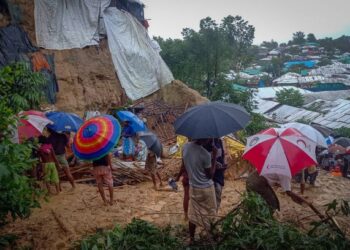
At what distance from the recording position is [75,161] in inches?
305

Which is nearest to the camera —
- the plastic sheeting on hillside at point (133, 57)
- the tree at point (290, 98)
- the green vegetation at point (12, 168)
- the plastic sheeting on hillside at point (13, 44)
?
the green vegetation at point (12, 168)

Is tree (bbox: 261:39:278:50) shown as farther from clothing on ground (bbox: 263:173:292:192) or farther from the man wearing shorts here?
clothing on ground (bbox: 263:173:292:192)

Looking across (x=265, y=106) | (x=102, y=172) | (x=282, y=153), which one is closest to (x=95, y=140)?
(x=102, y=172)

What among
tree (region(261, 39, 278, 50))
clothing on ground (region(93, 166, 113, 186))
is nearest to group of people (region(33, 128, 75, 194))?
clothing on ground (region(93, 166, 113, 186))

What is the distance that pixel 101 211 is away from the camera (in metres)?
5.46

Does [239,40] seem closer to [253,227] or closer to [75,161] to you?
[75,161]

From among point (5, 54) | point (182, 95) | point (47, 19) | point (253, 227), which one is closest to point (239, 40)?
Answer: point (182, 95)

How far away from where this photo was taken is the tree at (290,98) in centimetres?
2419

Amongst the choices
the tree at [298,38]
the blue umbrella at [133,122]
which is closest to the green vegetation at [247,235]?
the blue umbrella at [133,122]

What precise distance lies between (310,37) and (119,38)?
55522 millimetres

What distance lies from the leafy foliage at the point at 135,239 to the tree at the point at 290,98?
22416 mm

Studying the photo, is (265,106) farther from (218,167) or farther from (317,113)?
(218,167)

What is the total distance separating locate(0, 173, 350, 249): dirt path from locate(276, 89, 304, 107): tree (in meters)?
17.6

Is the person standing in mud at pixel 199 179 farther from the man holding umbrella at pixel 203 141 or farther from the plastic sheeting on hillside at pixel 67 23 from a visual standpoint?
the plastic sheeting on hillside at pixel 67 23
